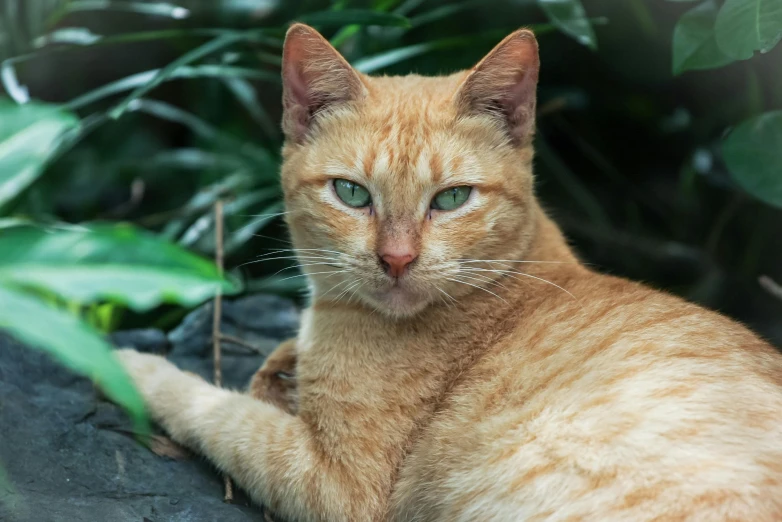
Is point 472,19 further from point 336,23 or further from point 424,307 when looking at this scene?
point 424,307

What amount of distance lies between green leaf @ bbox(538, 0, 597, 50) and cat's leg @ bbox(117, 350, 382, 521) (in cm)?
193

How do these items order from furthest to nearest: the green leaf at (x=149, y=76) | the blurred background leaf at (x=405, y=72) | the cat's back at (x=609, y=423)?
1. the blurred background leaf at (x=405, y=72)
2. the green leaf at (x=149, y=76)
3. the cat's back at (x=609, y=423)

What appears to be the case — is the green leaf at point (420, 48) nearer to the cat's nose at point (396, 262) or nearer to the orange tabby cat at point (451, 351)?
the orange tabby cat at point (451, 351)

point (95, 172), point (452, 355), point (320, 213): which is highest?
point (320, 213)

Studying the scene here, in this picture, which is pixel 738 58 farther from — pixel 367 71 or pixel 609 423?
pixel 367 71

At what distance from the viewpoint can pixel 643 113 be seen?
4.57m

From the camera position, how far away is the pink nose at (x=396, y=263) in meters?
Result: 2.18

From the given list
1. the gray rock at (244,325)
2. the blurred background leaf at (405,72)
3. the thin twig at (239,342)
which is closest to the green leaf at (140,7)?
the blurred background leaf at (405,72)

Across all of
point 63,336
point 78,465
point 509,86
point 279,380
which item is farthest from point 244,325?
point 63,336

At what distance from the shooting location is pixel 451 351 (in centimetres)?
243

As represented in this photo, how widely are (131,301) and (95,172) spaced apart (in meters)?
4.11

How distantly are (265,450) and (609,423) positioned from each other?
3.41 ft

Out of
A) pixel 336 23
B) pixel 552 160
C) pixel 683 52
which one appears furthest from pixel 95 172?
pixel 683 52

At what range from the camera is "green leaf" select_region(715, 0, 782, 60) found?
2.40 metres
